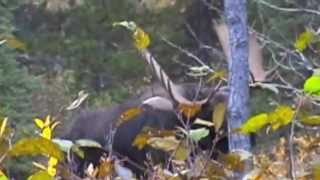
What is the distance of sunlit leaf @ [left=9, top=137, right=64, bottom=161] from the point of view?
87.6 inches

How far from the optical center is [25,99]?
53.8 ft

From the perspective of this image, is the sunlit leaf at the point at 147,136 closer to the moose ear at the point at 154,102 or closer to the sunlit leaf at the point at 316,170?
the moose ear at the point at 154,102

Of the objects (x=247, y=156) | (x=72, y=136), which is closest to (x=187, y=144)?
(x=247, y=156)

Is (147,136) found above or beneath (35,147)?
beneath

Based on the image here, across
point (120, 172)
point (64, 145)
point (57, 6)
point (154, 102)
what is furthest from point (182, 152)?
point (57, 6)

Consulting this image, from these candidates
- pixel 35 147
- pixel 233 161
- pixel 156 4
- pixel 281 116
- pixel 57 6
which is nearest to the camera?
pixel 35 147

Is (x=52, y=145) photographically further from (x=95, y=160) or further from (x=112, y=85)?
(x=112, y=85)

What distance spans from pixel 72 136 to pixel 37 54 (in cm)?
1103

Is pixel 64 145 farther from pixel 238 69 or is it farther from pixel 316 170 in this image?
pixel 238 69

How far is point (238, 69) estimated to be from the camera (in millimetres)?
4879

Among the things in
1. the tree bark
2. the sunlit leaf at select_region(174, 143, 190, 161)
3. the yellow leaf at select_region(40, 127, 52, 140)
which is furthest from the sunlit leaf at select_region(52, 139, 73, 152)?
the tree bark

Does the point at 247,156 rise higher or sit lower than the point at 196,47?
higher

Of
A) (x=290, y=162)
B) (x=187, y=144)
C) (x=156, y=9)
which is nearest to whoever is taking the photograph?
(x=290, y=162)

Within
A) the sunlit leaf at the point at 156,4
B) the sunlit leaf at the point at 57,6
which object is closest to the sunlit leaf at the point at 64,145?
the sunlit leaf at the point at 156,4
